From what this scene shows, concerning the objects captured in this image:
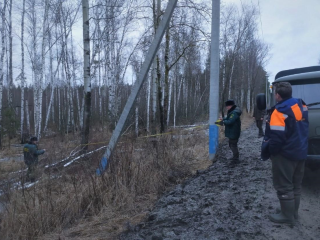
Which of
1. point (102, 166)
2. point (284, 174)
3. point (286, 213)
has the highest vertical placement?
point (284, 174)

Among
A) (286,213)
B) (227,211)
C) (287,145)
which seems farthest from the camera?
(227,211)

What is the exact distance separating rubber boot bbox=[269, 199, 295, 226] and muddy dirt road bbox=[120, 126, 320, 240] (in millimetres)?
84

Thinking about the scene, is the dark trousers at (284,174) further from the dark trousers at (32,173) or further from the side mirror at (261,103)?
the dark trousers at (32,173)

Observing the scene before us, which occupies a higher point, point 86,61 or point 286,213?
point 86,61

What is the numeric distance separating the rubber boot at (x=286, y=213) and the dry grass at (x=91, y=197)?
2009 mm

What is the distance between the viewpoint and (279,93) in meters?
3.94

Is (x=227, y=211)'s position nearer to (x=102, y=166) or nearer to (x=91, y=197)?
(x=91, y=197)

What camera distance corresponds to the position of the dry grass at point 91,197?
4.68 meters

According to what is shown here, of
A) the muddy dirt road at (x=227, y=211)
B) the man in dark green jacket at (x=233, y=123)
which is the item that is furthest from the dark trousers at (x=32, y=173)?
the man in dark green jacket at (x=233, y=123)

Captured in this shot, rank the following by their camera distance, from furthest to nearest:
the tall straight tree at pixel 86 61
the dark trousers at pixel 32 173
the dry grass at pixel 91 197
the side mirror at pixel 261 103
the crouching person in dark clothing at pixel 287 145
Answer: the tall straight tree at pixel 86 61 → the dark trousers at pixel 32 173 → the side mirror at pixel 261 103 → the dry grass at pixel 91 197 → the crouching person in dark clothing at pixel 287 145

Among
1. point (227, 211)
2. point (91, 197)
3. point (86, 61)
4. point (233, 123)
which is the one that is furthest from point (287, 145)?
point (86, 61)

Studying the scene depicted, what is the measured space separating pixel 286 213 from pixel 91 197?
3.22 metres

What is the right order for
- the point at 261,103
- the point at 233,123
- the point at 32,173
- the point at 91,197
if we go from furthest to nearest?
the point at 233,123
the point at 32,173
the point at 261,103
the point at 91,197

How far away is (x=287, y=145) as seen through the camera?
3.77 m
